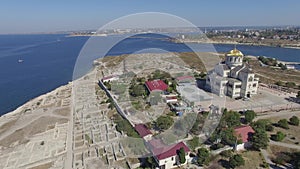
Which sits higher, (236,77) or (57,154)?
(236,77)

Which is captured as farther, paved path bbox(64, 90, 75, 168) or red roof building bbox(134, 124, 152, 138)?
red roof building bbox(134, 124, 152, 138)

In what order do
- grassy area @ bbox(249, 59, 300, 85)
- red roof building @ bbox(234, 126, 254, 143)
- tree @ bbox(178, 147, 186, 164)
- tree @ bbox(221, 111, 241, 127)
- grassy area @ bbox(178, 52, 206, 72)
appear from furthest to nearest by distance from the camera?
grassy area @ bbox(178, 52, 206, 72) → grassy area @ bbox(249, 59, 300, 85) → tree @ bbox(221, 111, 241, 127) → red roof building @ bbox(234, 126, 254, 143) → tree @ bbox(178, 147, 186, 164)

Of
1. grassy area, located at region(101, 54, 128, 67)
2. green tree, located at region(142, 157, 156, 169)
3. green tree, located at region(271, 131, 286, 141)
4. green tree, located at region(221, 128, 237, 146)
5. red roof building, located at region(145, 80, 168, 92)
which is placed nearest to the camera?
green tree, located at region(142, 157, 156, 169)

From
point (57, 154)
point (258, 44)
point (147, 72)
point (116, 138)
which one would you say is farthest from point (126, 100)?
point (258, 44)

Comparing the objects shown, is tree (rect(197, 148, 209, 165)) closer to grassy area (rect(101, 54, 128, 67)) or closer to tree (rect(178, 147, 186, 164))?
tree (rect(178, 147, 186, 164))

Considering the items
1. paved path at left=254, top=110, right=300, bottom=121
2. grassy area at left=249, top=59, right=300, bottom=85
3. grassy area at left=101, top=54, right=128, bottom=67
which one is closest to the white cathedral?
paved path at left=254, top=110, right=300, bottom=121

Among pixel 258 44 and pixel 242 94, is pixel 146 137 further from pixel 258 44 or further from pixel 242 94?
pixel 258 44

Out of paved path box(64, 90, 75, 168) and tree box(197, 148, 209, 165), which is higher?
tree box(197, 148, 209, 165)
